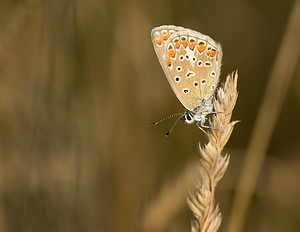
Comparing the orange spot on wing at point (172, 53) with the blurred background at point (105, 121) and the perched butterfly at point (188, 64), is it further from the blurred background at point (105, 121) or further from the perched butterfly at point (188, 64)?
the blurred background at point (105, 121)

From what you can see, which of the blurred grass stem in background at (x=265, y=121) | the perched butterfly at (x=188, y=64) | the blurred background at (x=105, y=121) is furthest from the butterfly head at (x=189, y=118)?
the blurred grass stem in background at (x=265, y=121)

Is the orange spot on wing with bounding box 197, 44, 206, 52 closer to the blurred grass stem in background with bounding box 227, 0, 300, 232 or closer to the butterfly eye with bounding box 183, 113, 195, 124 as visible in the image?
the butterfly eye with bounding box 183, 113, 195, 124

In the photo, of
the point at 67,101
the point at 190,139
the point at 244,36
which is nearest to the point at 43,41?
the point at 67,101

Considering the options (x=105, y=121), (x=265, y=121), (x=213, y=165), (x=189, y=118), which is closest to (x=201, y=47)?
(x=189, y=118)

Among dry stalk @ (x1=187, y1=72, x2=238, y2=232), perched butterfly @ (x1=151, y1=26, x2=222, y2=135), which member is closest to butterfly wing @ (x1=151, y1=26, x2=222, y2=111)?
perched butterfly @ (x1=151, y1=26, x2=222, y2=135)

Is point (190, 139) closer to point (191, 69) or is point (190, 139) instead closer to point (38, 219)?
point (191, 69)

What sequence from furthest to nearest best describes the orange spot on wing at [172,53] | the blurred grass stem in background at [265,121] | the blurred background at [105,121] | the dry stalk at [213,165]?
the blurred background at [105,121] → the orange spot on wing at [172,53] → the blurred grass stem in background at [265,121] → the dry stalk at [213,165]
